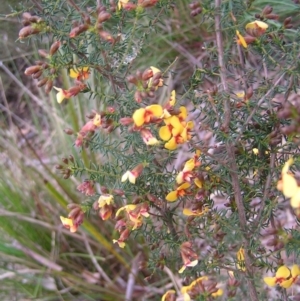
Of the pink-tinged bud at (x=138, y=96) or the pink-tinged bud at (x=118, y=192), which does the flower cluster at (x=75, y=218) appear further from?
the pink-tinged bud at (x=138, y=96)

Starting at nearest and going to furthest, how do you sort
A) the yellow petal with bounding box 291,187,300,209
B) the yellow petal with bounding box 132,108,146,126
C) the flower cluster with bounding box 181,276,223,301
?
1. the yellow petal with bounding box 291,187,300,209
2. the yellow petal with bounding box 132,108,146,126
3. the flower cluster with bounding box 181,276,223,301

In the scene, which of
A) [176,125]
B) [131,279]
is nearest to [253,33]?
[176,125]

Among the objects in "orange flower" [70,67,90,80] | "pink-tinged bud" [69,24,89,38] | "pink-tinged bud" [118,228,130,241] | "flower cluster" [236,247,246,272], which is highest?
"pink-tinged bud" [69,24,89,38]

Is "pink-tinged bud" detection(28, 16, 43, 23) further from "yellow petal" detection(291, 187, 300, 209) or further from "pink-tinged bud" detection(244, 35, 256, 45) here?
"yellow petal" detection(291, 187, 300, 209)

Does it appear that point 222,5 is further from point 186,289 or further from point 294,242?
point 186,289

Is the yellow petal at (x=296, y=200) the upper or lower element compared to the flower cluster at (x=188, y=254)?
upper

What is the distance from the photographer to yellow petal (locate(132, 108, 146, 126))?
0.83m

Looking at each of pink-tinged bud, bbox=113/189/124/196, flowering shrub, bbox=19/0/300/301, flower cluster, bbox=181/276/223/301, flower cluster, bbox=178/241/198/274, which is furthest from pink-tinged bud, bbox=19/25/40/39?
flower cluster, bbox=181/276/223/301

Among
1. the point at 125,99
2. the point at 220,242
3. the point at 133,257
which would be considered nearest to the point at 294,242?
the point at 220,242

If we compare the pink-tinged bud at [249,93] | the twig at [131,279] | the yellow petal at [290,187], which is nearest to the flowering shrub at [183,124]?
the pink-tinged bud at [249,93]

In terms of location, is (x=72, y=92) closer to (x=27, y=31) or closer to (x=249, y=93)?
(x=27, y=31)

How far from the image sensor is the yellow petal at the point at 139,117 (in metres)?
0.83

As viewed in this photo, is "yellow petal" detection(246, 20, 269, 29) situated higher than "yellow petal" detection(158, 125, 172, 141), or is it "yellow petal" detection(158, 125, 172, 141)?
"yellow petal" detection(246, 20, 269, 29)

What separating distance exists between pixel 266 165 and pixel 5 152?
148 centimetres
